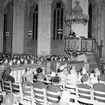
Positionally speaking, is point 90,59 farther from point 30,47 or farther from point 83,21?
point 30,47

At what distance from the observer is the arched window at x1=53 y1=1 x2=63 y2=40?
A: 29.2 metres

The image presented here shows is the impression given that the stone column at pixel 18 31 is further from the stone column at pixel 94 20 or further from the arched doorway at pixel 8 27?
the stone column at pixel 94 20

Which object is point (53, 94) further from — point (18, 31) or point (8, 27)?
point (8, 27)

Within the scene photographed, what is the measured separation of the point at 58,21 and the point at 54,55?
226 inches

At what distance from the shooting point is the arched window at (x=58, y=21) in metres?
29.2

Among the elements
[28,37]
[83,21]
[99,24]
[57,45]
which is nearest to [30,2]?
[28,37]

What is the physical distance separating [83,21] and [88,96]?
12769mm

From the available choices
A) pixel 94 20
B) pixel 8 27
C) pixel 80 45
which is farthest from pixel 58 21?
pixel 80 45

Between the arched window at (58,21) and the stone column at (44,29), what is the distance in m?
5.54

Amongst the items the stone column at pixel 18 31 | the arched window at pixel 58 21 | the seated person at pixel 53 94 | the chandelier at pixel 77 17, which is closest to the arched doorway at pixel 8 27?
the stone column at pixel 18 31

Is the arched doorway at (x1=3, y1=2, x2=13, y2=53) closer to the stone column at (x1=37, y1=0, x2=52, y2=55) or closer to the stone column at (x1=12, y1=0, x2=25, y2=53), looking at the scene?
the stone column at (x1=12, y1=0, x2=25, y2=53)

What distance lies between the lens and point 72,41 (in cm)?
1705

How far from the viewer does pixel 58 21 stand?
2950 centimetres

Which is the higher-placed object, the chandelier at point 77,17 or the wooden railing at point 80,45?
the chandelier at point 77,17
